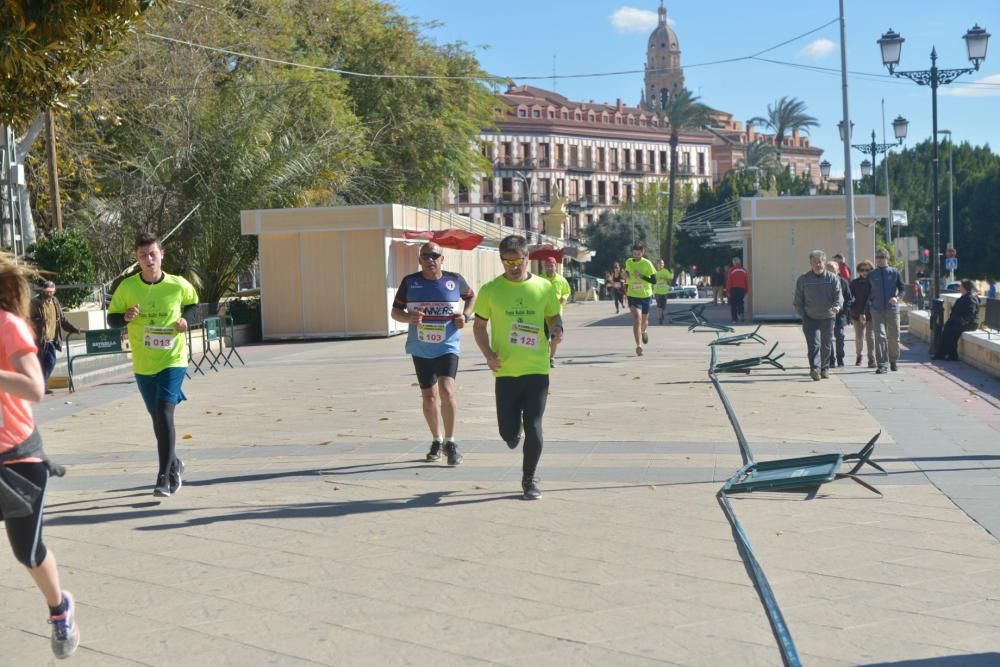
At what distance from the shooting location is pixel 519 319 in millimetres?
8102

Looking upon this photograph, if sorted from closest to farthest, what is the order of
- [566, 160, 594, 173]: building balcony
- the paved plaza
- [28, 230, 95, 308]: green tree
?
the paved plaza, [28, 230, 95, 308]: green tree, [566, 160, 594, 173]: building balcony

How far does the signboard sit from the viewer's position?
17.4 m

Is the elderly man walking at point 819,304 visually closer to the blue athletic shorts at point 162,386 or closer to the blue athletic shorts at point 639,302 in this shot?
the blue athletic shorts at point 639,302

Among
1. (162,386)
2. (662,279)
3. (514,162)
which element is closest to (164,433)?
(162,386)

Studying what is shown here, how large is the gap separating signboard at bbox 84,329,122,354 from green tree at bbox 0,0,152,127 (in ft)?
12.2

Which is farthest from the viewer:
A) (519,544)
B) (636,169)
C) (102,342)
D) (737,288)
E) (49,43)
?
(636,169)

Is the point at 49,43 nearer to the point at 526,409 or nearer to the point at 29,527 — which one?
the point at 526,409

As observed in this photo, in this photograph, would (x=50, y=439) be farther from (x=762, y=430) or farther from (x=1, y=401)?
(x=1, y=401)

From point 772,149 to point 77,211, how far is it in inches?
2563

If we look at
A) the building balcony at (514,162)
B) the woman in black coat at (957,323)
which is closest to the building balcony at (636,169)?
the building balcony at (514,162)

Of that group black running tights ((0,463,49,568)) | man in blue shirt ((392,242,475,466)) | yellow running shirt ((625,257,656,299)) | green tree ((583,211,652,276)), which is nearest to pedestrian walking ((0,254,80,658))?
black running tights ((0,463,49,568))

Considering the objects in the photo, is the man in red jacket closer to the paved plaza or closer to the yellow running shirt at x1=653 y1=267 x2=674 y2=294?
the yellow running shirt at x1=653 y1=267 x2=674 y2=294

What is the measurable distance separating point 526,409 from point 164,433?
239 centimetres

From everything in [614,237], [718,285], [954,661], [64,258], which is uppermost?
[614,237]
